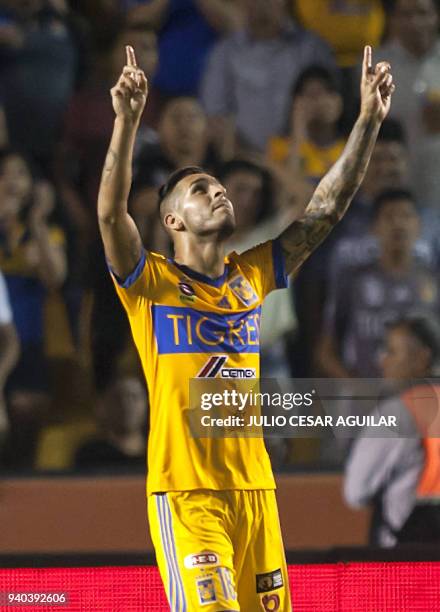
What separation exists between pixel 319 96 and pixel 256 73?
32 cm

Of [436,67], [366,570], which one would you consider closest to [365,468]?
[366,570]

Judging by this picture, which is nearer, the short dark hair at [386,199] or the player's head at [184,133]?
the short dark hair at [386,199]

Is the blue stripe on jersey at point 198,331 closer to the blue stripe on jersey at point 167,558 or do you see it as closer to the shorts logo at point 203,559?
the blue stripe on jersey at point 167,558

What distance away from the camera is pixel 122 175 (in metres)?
3.11

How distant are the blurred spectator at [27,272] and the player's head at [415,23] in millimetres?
1839

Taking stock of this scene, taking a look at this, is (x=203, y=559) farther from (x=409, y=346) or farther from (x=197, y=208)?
(x=409, y=346)

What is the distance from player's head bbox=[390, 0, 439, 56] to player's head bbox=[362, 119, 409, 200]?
0.42 meters

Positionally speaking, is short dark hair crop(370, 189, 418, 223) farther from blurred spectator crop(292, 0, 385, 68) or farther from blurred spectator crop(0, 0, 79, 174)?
blurred spectator crop(0, 0, 79, 174)

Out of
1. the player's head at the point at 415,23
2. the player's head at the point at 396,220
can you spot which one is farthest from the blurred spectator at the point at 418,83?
the player's head at the point at 396,220

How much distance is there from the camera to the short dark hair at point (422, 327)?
16.5 feet

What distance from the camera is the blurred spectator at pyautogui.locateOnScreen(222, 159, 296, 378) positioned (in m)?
5.12

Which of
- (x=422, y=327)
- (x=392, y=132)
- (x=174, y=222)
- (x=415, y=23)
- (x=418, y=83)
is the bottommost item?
(x=422, y=327)

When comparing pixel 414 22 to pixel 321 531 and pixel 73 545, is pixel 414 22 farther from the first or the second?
pixel 73 545

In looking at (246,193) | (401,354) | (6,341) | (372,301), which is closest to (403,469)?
(401,354)
